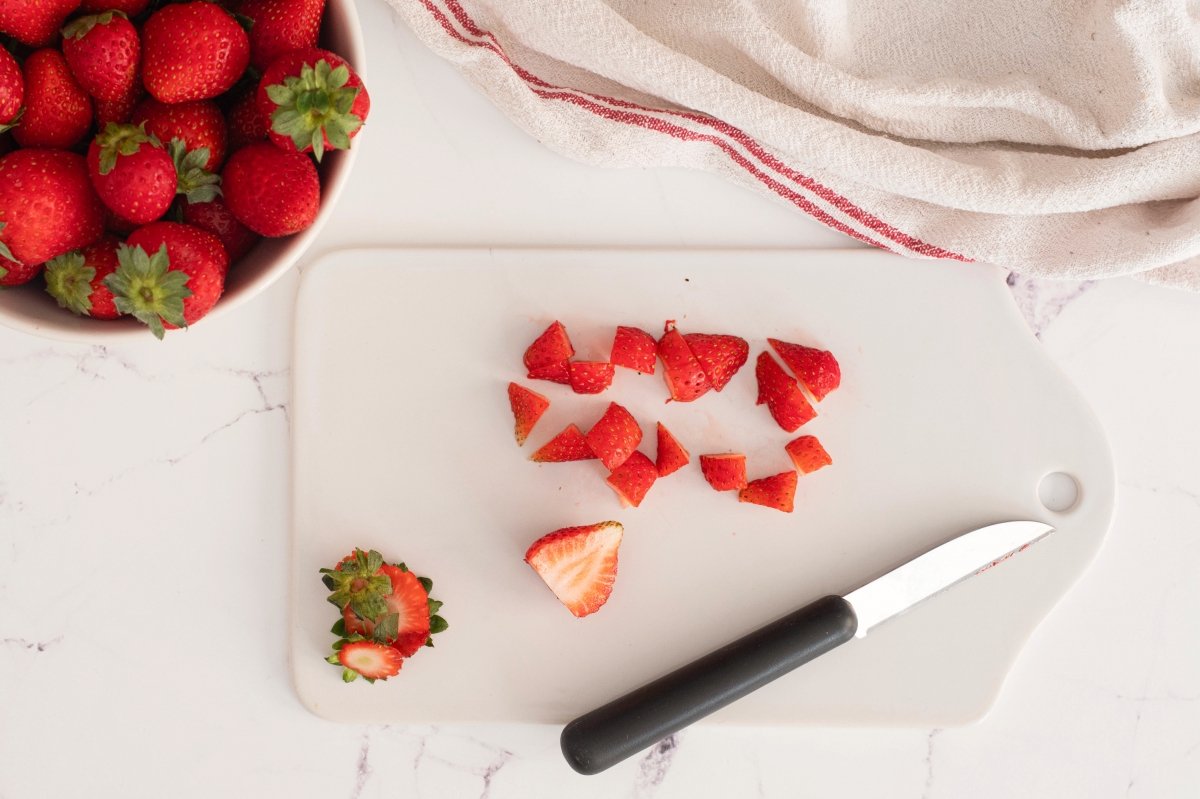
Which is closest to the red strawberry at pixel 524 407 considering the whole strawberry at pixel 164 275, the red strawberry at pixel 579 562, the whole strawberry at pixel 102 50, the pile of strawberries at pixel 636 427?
the pile of strawberries at pixel 636 427

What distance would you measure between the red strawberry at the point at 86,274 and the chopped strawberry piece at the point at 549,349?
41 cm

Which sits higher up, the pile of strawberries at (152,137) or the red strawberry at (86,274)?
the pile of strawberries at (152,137)

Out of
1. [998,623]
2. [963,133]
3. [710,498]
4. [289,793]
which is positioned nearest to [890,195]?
[963,133]

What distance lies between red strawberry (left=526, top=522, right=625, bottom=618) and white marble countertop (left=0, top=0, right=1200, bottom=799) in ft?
0.55

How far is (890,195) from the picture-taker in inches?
40.0

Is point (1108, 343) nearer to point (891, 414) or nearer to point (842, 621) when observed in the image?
point (891, 414)

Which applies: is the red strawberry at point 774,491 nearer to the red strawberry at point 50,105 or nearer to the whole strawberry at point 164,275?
the whole strawberry at point 164,275

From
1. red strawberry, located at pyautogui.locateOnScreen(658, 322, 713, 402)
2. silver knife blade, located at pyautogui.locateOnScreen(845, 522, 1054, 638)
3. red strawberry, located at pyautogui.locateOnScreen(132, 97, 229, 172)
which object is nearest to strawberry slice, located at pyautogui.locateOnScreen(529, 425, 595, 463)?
red strawberry, located at pyautogui.locateOnScreen(658, 322, 713, 402)

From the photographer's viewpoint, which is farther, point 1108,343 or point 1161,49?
point 1108,343

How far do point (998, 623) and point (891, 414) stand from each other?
26cm

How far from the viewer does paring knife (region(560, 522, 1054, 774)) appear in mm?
984

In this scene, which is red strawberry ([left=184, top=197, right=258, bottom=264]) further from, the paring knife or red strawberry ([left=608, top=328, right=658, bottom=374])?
the paring knife

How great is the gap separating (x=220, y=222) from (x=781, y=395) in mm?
565

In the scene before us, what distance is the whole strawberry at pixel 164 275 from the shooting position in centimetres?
70
